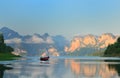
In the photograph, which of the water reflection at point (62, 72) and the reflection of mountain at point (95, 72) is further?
the reflection of mountain at point (95, 72)

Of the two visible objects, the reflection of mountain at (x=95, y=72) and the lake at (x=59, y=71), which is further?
the reflection of mountain at (x=95, y=72)

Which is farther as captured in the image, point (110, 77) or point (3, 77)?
point (110, 77)

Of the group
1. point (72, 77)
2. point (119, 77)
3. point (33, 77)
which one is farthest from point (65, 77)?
point (119, 77)

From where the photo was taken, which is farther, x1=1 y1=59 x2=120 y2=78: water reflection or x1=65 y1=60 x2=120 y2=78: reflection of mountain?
x1=65 y1=60 x2=120 y2=78: reflection of mountain

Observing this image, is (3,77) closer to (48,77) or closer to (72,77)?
(48,77)

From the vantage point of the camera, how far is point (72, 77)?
193 ft

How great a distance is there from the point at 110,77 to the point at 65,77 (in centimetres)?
760

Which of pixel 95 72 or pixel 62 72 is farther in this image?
pixel 95 72

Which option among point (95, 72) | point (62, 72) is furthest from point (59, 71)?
point (95, 72)

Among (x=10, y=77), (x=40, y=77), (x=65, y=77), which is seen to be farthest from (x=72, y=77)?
(x=10, y=77)

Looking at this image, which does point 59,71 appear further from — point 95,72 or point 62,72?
point 95,72

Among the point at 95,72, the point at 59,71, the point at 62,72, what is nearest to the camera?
the point at 62,72

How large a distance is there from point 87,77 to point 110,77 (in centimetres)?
395

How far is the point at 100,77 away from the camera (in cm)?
5869
